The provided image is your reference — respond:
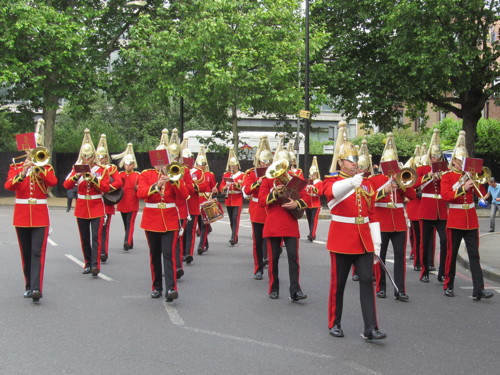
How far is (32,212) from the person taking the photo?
8695 millimetres

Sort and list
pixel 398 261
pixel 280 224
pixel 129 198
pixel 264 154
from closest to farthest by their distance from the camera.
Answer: pixel 280 224, pixel 398 261, pixel 264 154, pixel 129 198

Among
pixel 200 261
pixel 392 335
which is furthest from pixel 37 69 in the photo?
pixel 392 335

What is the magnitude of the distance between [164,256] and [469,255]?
396 centimetres

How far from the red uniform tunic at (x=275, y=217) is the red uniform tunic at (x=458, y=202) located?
201cm

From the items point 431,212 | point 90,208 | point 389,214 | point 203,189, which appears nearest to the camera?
point 389,214

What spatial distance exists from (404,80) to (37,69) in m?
15.1

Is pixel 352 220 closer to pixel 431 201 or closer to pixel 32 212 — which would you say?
pixel 431 201

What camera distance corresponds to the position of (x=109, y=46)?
31422 millimetres

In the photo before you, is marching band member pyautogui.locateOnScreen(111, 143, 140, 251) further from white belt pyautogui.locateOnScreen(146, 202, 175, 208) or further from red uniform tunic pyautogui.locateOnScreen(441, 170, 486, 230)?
red uniform tunic pyautogui.locateOnScreen(441, 170, 486, 230)

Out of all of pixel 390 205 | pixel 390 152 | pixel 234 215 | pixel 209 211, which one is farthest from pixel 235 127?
pixel 390 205

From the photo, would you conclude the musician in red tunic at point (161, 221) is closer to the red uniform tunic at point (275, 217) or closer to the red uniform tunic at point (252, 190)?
the red uniform tunic at point (275, 217)

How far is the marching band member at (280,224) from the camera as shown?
27.9 ft

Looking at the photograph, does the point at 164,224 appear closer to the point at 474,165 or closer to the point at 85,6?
the point at 474,165

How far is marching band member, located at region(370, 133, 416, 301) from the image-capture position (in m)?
8.97
